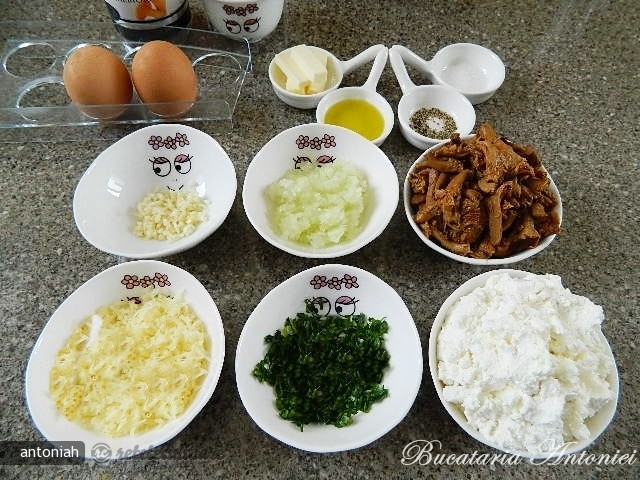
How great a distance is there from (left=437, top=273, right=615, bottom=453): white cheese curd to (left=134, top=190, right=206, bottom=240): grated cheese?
33.2 inches

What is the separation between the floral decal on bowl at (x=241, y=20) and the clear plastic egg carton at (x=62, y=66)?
6cm

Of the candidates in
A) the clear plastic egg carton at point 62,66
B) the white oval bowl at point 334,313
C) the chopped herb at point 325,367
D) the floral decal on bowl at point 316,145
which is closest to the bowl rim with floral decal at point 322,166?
the floral decal on bowl at point 316,145

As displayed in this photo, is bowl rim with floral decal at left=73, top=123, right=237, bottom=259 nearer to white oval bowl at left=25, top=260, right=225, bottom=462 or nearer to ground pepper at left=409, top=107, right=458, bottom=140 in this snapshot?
white oval bowl at left=25, top=260, right=225, bottom=462

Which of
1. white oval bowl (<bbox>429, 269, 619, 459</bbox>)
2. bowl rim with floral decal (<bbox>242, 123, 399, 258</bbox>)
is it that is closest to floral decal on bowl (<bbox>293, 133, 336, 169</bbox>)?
bowl rim with floral decal (<bbox>242, 123, 399, 258</bbox>)

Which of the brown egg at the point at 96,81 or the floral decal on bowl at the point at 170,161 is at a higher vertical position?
the brown egg at the point at 96,81

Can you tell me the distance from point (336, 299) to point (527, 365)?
520mm

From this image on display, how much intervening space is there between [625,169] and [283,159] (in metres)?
1.27

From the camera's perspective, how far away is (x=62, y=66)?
1888 millimetres

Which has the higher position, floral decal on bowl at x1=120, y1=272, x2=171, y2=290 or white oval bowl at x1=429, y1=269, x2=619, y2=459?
white oval bowl at x1=429, y1=269, x2=619, y2=459

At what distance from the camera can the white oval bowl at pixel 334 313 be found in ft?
3.63

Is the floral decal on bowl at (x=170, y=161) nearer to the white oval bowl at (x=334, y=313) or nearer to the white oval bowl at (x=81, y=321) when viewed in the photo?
the white oval bowl at (x=81, y=321)

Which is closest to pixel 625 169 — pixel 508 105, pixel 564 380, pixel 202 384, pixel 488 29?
pixel 508 105

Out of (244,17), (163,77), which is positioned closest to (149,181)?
(163,77)

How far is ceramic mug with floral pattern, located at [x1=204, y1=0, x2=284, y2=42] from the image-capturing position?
5.89ft
